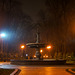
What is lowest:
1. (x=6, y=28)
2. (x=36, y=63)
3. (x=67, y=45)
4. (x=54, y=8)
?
(x=36, y=63)

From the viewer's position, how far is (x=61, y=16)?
47.7m

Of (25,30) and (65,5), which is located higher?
(65,5)

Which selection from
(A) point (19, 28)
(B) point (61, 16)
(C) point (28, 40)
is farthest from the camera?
(C) point (28, 40)

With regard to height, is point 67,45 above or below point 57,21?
below

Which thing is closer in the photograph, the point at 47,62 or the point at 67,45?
the point at 47,62

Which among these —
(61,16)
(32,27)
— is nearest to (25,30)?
(32,27)

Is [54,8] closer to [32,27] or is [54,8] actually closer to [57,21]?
[57,21]

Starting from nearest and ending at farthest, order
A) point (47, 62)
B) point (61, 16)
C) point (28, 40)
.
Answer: point (47, 62), point (61, 16), point (28, 40)

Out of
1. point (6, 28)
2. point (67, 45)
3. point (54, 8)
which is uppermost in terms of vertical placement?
point (54, 8)

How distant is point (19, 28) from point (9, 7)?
818 centimetres

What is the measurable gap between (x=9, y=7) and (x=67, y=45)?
16132 millimetres

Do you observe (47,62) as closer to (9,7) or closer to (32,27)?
(9,7)

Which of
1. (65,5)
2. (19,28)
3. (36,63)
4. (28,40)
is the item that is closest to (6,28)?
(19,28)

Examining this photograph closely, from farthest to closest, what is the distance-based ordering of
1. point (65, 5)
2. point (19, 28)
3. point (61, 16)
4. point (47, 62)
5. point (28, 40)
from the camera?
point (28, 40), point (19, 28), point (61, 16), point (65, 5), point (47, 62)
